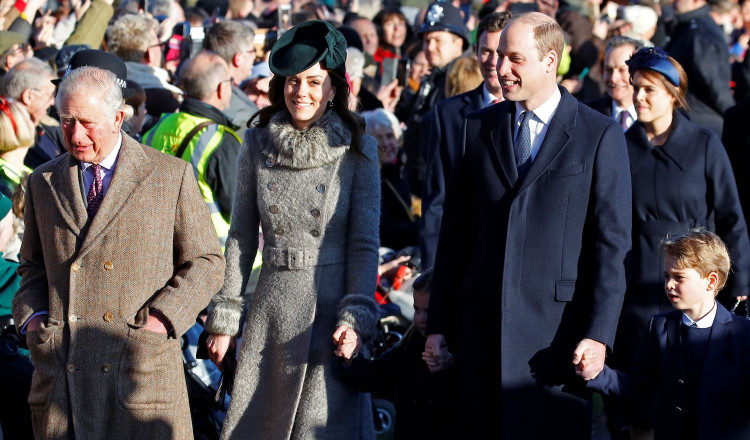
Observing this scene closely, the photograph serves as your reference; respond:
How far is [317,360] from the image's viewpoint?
473cm

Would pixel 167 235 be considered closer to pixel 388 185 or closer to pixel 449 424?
pixel 449 424

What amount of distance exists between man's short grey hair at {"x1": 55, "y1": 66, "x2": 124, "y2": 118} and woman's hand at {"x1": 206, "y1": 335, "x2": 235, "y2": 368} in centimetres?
113

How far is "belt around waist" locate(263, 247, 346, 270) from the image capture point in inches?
187

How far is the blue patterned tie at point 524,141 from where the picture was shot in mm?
4301

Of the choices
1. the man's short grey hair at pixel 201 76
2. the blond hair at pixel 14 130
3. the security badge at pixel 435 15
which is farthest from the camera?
the security badge at pixel 435 15

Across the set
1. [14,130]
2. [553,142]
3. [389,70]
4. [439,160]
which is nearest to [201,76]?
[14,130]

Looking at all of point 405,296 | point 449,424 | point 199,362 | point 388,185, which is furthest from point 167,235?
point 388,185

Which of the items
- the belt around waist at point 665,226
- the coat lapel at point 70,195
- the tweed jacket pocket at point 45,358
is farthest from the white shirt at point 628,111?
the tweed jacket pocket at point 45,358

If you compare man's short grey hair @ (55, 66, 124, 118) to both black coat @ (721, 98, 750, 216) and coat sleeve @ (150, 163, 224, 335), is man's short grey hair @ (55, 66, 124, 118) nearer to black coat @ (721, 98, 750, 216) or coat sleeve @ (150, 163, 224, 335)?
coat sleeve @ (150, 163, 224, 335)

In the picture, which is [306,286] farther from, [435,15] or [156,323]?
[435,15]

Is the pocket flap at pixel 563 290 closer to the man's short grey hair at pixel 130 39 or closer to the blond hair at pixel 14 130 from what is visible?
the blond hair at pixel 14 130

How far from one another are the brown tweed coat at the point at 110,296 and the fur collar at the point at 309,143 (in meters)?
0.53

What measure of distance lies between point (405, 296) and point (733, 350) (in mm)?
2587

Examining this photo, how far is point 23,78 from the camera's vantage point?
7.54m
